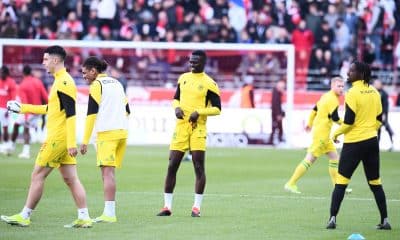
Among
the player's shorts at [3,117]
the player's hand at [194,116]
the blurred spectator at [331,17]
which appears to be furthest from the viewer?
the blurred spectator at [331,17]

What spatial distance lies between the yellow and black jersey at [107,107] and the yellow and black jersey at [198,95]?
1.42 m

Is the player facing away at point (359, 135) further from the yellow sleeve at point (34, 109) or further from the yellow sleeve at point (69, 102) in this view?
the yellow sleeve at point (34, 109)

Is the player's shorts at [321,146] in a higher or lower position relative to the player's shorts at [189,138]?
lower

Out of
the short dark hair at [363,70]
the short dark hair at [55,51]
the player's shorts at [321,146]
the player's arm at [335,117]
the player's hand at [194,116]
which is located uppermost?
the short dark hair at [55,51]

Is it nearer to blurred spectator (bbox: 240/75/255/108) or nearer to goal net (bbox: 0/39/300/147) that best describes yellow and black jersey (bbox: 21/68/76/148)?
goal net (bbox: 0/39/300/147)

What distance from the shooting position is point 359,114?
14.2 meters

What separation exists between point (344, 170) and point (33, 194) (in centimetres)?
418

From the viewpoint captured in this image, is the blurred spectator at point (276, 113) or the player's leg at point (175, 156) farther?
the blurred spectator at point (276, 113)

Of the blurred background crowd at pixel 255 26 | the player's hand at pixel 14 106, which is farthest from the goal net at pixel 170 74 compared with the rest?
the player's hand at pixel 14 106

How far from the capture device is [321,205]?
17.7 meters

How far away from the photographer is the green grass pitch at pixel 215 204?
13.7 meters

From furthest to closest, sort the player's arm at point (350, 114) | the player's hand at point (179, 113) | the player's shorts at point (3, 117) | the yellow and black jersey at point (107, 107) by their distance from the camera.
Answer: the player's shorts at point (3, 117), the player's hand at point (179, 113), the yellow and black jersey at point (107, 107), the player's arm at point (350, 114)

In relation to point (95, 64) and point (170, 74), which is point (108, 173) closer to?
point (95, 64)

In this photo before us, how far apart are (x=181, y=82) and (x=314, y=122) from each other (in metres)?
5.27
